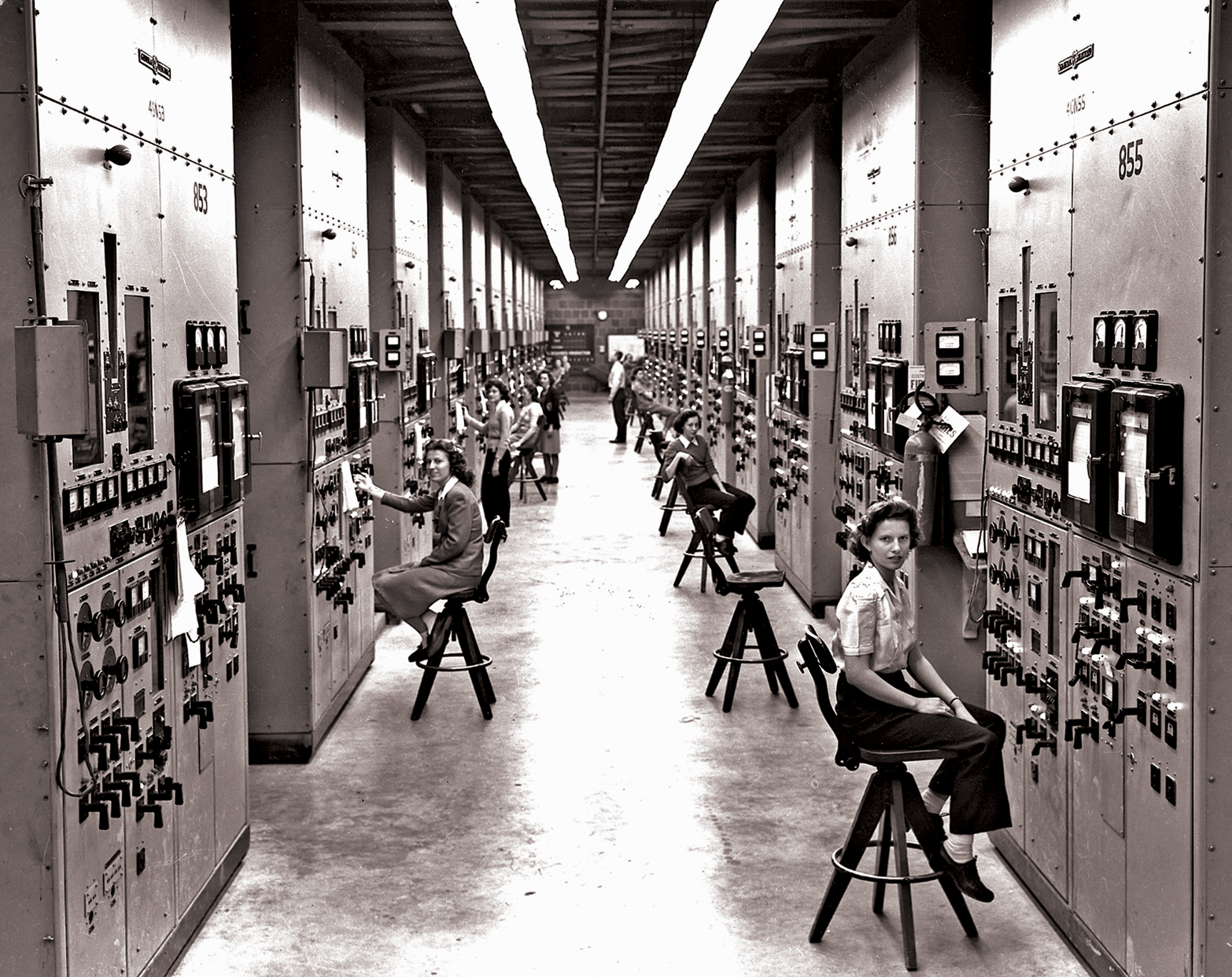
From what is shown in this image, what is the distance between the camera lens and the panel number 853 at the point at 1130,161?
159 inches

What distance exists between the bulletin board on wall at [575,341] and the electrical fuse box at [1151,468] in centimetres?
3639

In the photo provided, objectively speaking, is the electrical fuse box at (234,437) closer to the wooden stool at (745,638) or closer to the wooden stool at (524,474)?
the wooden stool at (745,638)

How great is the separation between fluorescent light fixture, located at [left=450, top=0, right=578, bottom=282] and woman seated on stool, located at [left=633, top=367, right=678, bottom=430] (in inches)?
454

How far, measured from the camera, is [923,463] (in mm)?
6469

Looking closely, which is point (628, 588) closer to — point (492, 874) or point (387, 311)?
point (387, 311)

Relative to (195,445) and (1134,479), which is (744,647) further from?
(1134,479)

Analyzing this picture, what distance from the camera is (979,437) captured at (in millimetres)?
6500

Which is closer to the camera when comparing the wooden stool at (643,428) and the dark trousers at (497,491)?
the dark trousers at (497,491)

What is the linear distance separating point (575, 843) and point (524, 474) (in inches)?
475

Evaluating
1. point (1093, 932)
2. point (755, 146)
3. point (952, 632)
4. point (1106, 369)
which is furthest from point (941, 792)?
point (755, 146)

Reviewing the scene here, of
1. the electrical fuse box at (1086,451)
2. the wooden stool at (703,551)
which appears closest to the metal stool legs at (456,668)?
the wooden stool at (703,551)

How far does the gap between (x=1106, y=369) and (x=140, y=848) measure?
11.0 feet

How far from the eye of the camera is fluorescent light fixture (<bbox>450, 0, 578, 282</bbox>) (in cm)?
539

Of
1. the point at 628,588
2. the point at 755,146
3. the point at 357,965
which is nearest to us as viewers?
the point at 357,965
